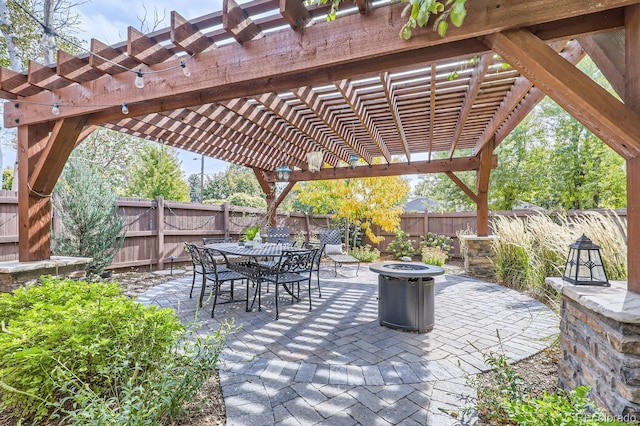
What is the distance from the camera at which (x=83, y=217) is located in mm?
4715

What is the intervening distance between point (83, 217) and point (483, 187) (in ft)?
23.2

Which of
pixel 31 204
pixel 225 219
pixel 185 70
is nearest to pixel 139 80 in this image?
pixel 185 70

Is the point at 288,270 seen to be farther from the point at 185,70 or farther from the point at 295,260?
the point at 185,70

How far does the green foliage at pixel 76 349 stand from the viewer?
147 cm

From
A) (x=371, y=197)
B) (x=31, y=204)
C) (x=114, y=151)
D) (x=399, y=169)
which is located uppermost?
(x=114, y=151)

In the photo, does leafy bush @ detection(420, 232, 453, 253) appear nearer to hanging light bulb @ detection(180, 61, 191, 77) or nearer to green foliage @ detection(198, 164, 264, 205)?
hanging light bulb @ detection(180, 61, 191, 77)

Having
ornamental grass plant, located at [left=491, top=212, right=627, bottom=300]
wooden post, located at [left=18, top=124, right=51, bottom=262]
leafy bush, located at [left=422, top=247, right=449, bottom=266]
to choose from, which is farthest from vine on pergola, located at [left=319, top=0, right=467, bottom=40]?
leafy bush, located at [left=422, top=247, right=449, bottom=266]

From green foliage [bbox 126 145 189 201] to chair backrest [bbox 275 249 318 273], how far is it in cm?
1114

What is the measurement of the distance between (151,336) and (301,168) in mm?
6466

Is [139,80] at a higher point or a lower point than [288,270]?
higher

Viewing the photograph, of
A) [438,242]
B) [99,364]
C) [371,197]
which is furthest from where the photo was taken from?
[438,242]

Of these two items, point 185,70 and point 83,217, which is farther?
point 83,217

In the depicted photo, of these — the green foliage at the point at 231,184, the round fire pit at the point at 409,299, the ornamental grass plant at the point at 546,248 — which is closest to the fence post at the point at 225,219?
the round fire pit at the point at 409,299

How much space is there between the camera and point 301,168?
26.0 feet
